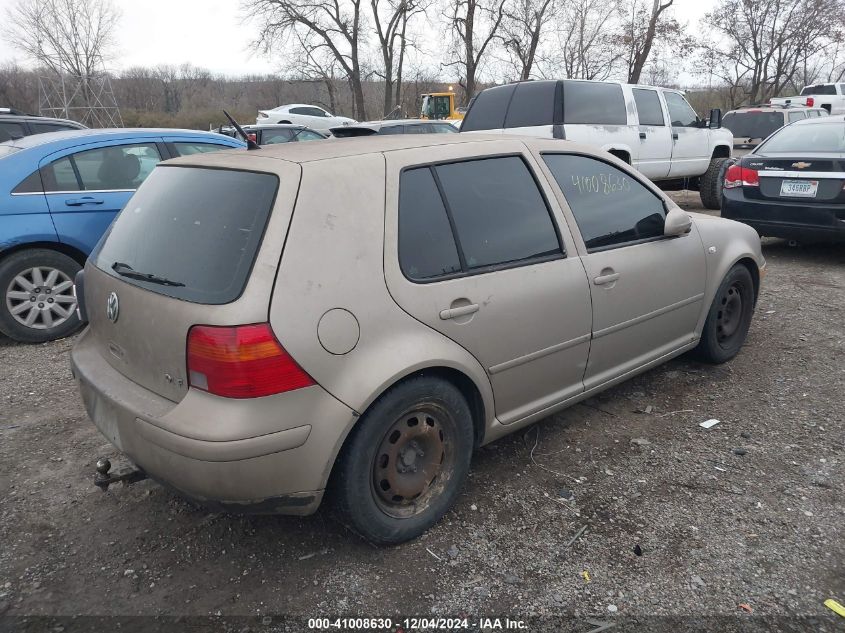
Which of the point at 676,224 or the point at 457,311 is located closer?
the point at 457,311

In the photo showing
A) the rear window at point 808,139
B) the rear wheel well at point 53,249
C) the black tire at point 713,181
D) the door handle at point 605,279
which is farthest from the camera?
the black tire at point 713,181

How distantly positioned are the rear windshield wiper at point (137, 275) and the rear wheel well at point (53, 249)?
2.96m

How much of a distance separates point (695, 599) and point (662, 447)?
3.85 ft

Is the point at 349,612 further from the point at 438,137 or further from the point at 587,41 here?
the point at 587,41

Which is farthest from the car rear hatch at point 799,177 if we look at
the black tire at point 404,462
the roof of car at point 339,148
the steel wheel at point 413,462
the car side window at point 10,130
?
the car side window at point 10,130

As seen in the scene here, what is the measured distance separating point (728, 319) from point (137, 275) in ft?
12.5

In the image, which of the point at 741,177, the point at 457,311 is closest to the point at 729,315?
the point at 457,311

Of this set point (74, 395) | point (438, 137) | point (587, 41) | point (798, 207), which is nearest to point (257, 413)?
point (438, 137)

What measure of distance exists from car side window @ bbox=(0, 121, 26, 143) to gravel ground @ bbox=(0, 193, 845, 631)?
8.38 m

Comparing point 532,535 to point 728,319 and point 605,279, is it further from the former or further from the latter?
point 728,319

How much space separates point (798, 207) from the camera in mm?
6781

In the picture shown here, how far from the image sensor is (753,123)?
1686 cm

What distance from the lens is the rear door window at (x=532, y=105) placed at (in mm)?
8398

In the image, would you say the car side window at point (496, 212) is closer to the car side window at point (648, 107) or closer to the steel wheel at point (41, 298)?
the steel wheel at point (41, 298)
